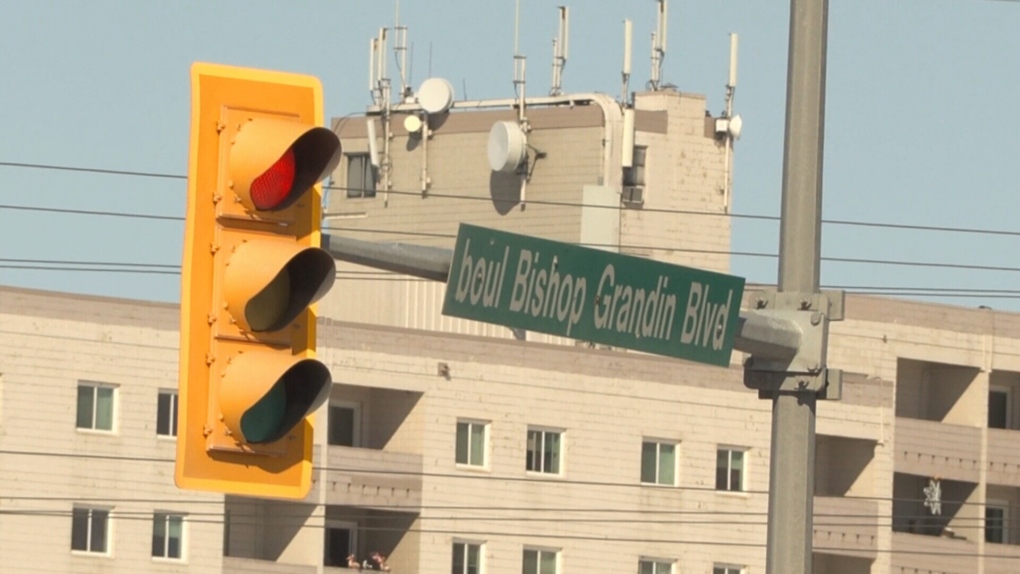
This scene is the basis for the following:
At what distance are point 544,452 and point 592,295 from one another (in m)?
49.0

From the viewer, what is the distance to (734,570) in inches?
2467

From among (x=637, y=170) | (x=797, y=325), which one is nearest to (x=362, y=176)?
(x=637, y=170)

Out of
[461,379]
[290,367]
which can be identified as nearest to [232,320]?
[290,367]

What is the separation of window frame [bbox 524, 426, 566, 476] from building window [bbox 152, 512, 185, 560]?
873 centimetres

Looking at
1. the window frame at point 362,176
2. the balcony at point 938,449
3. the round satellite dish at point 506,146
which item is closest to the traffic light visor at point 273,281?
the balcony at point 938,449

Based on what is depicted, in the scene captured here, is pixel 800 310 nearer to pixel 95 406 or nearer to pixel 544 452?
pixel 95 406

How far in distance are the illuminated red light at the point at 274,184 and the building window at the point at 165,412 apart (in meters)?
45.0

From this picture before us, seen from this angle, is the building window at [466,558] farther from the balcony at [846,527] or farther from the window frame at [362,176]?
the window frame at [362,176]

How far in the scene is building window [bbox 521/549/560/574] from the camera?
194 feet

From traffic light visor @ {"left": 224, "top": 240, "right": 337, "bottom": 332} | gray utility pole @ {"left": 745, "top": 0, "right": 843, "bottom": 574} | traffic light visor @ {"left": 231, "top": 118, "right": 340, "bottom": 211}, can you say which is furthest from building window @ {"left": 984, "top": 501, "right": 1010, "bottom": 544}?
traffic light visor @ {"left": 231, "top": 118, "right": 340, "bottom": 211}

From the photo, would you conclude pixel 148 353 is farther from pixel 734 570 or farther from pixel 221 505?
pixel 734 570

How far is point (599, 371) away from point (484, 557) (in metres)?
5.19

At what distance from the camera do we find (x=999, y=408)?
224 ft

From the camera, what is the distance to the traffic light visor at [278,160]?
8352mm
